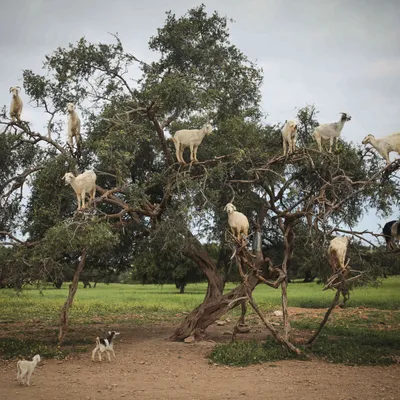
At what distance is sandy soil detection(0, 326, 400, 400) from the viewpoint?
9102mm

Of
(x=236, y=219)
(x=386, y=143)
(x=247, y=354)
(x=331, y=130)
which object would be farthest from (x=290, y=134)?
(x=247, y=354)

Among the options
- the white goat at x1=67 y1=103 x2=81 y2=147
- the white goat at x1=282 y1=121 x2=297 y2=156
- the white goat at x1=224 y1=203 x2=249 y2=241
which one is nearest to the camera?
the white goat at x1=224 y1=203 x2=249 y2=241

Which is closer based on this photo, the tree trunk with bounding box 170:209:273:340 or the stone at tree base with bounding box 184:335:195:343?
the stone at tree base with bounding box 184:335:195:343

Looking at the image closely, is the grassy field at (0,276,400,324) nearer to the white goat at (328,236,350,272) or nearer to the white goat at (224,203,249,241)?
the white goat at (224,203,249,241)

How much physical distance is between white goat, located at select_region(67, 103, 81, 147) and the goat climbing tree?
463 mm

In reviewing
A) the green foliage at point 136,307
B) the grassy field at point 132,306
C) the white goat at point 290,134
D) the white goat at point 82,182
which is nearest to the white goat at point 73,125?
the white goat at point 82,182

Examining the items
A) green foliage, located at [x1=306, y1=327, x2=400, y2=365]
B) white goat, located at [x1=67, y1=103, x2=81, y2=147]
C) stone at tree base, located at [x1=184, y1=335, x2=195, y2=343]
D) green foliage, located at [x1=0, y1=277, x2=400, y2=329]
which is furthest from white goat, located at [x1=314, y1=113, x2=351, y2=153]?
green foliage, located at [x1=0, y1=277, x2=400, y2=329]

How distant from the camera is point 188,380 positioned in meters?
10.2

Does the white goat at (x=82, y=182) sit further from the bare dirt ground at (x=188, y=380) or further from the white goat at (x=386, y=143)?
the white goat at (x=386, y=143)

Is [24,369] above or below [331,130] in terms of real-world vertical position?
below

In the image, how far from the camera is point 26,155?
15109 millimetres

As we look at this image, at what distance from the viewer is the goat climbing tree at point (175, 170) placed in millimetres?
12547

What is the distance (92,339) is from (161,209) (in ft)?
16.2

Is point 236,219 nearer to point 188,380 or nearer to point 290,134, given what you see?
point 290,134
